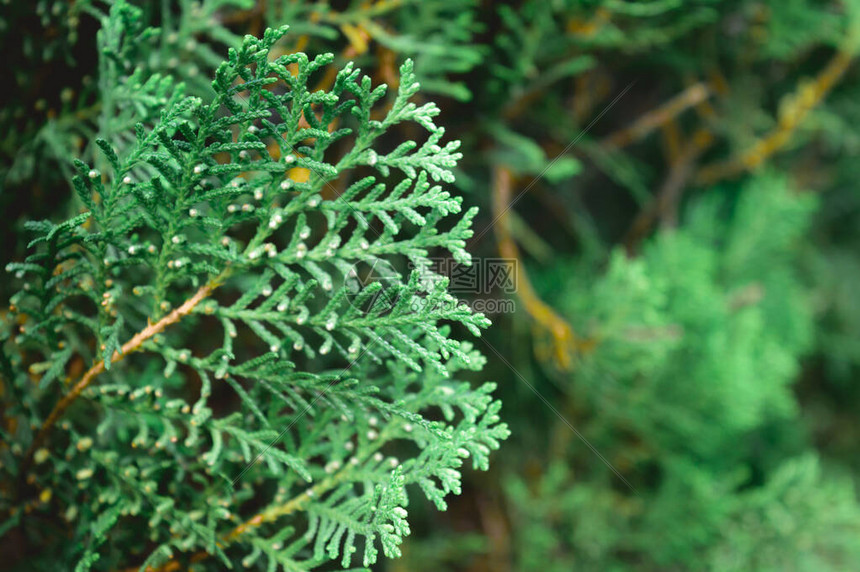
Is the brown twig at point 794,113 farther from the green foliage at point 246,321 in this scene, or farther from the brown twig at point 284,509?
the brown twig at point 284,509

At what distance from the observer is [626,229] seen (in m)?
2.36

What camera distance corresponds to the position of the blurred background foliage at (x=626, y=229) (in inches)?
50.8

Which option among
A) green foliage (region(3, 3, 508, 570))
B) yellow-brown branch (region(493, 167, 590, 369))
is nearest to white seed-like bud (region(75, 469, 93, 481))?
green foliage (region(3, 3, 508, 570))

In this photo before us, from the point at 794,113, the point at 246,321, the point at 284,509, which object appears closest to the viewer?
the point at 246,321

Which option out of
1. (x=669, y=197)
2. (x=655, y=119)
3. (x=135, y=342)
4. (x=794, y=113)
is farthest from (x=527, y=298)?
(x=794, y=113)

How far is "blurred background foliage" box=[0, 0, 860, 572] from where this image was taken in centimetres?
129

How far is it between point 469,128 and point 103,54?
2.90 feet

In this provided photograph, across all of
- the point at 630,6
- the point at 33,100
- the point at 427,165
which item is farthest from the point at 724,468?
the point at 33,100

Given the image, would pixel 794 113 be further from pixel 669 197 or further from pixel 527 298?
pixel 527 298

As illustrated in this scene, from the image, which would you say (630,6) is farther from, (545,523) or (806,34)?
(545,523)

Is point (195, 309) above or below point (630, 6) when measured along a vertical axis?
below

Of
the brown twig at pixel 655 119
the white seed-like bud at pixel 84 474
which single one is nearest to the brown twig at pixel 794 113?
the brown twig at pixel 655 119

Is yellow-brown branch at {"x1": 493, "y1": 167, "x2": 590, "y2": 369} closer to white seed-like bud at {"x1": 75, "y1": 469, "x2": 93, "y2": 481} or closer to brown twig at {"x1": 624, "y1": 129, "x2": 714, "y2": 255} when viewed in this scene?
brown twig at {"x1": 624, "y1": 129, "x2": 714, "y2": 255}

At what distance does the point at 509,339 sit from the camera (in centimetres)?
196
